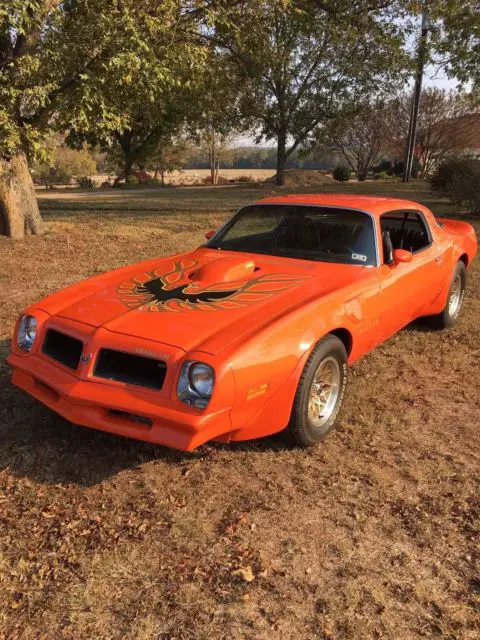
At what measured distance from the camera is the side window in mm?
4922

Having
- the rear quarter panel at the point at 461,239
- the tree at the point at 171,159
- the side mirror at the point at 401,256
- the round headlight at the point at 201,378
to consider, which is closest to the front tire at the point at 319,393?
the round headlight at the point at 201,378

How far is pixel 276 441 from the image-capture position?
3.36 m

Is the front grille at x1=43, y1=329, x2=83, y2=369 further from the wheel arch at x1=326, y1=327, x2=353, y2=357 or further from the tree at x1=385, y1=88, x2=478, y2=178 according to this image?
the tree at x1=385, y1=88, x2=478, y2=178

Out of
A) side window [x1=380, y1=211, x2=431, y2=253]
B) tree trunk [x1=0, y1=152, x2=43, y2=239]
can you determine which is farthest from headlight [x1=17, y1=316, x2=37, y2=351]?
tree trunk [x1=0, y1=152, x2=43, y2=239]

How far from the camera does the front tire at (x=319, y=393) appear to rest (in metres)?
3.04

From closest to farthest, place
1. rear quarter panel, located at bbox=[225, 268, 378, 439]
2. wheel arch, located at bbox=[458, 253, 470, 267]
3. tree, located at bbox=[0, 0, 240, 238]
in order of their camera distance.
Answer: rear quarter panel, located at bbox=[225, 268, 378, 439] < wheel arch, located at bbox=[458, 253, 470, 267] < tree, located at bbox=[0, 0, 240, 238]

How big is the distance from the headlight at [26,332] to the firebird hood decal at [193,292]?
59 cm

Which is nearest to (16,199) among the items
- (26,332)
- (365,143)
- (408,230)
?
(26,332)

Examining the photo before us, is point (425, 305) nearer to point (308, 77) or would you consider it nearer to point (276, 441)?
point (276, 441)

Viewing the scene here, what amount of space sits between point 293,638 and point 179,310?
1.85m

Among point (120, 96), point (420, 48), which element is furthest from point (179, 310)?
point (420, 48)

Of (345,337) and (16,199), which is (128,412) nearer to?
(345,337)

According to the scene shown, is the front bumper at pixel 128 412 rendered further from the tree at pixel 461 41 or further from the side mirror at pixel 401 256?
the tree at pixel 461 41

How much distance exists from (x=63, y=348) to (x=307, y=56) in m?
23.8
